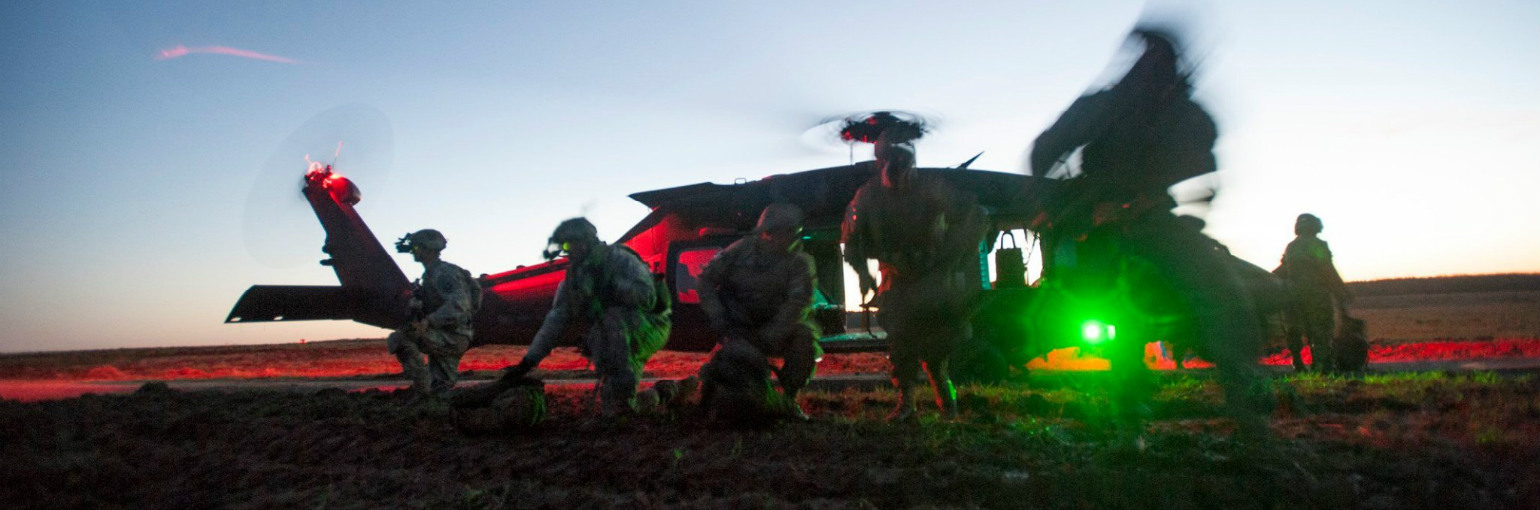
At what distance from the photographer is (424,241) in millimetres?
7309

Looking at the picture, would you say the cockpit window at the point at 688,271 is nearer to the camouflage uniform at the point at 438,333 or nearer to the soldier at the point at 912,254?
the camouflage uniform at the point at 438,333

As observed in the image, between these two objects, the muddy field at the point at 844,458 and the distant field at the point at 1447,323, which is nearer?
the muddy field at the point at 844,458

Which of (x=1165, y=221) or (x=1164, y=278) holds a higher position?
(x=1165, y=221)

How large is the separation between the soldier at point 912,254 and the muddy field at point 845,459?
0.47 meters

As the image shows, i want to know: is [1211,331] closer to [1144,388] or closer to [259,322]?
[1144,388]

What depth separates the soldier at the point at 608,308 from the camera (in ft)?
16.9

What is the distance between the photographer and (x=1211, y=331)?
3293 mm

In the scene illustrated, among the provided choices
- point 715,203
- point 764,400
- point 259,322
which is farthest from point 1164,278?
point 259,322

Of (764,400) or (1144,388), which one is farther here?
(764,400)

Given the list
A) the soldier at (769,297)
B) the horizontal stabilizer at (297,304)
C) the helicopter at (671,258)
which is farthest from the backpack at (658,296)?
the horizontal stabilizer at (297,304)

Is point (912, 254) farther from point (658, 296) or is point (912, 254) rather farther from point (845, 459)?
point (658, 296)

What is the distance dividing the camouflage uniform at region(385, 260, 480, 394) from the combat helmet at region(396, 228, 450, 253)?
0.15 metres

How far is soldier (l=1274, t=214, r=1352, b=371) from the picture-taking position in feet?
23.8

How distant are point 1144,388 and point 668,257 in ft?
24.0
